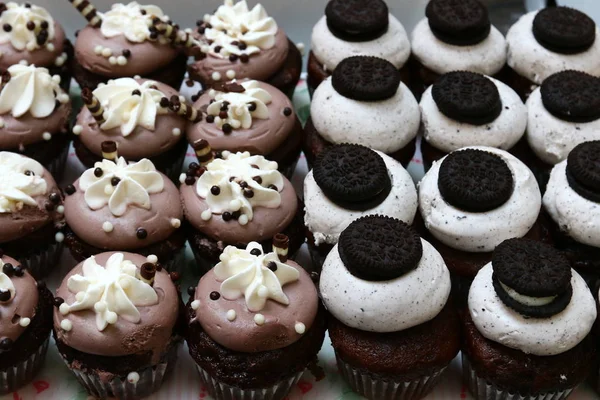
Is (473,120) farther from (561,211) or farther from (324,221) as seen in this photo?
(324,221)

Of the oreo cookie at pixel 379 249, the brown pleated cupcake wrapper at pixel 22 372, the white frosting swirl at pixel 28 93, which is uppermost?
the white frosting swirl at pixel 28 93

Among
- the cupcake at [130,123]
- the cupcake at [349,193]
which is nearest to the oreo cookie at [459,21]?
the cupcake at [349,193]

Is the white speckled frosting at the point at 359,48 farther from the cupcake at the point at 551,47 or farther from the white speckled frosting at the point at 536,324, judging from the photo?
the white speckled frosting at the point at 536,324

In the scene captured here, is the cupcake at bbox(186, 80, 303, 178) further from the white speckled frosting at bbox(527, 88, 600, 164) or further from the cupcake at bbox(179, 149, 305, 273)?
the white speckled frosting at bbox(527, 88, 600, 164)

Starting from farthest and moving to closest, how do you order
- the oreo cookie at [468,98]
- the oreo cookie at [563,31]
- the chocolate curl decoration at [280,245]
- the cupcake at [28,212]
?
the oreo cookie at [563,31] < the oreo cookie at [468,98] < the cupcake at [28,212] < the chocolate curl decoration at [280,245]

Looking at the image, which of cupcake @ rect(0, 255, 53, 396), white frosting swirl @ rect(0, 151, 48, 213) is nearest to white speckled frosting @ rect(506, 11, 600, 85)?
white frosting swirl @ rect(0, 151, 48, 213)

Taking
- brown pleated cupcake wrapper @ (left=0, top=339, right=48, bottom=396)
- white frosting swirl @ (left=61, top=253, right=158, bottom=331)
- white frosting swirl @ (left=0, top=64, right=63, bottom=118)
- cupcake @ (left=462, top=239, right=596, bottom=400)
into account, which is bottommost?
brown pleated cupcake wrapper @ (left=0, top=339, right=48, bottom=396)

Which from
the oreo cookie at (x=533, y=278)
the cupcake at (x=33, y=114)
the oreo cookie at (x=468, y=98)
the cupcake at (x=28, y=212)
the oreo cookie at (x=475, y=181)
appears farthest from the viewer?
the cupcake at (x=33, y=114)
